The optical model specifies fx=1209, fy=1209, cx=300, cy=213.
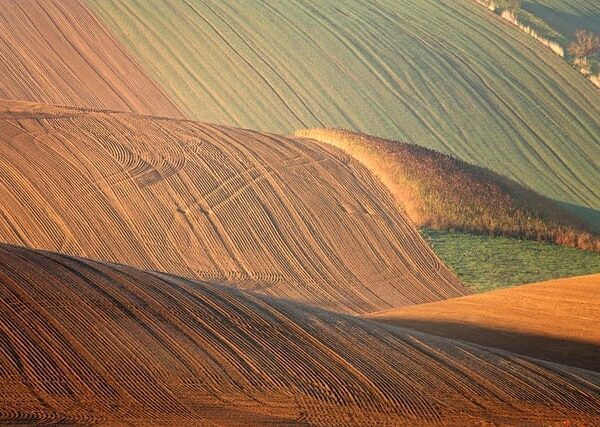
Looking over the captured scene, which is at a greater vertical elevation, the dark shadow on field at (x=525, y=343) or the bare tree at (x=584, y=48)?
the bare tree at (x=584, y=48)

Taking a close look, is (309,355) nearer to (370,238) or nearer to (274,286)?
(274,286)

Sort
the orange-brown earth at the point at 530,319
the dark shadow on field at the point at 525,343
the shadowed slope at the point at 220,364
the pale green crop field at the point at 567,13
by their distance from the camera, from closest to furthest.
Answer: the shadowed slope at the point at 220,364 → the dark shadow on field at the point at 525,343 → the orange-brown earth at the point at 530,319 → the pale green crop field at the point at 567,13

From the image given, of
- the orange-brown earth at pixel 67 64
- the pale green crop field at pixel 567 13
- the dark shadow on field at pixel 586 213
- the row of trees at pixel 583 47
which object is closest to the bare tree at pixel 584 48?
the row of trees at pixel 583 47

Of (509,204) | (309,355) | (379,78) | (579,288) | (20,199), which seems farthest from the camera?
(379,78)

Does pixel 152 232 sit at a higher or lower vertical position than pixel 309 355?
lower

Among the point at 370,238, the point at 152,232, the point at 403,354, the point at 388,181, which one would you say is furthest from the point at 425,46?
the point at 403,354

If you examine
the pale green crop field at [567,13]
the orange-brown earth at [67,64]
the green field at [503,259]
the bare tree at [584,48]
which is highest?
the pale green crop field at [567,13]

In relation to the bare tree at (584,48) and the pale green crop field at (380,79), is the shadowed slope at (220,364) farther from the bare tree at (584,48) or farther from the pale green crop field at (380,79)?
the bare tree at (584,48)

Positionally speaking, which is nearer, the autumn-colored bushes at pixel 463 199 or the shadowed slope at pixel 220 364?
the shadowed slope at pixel 220 364
